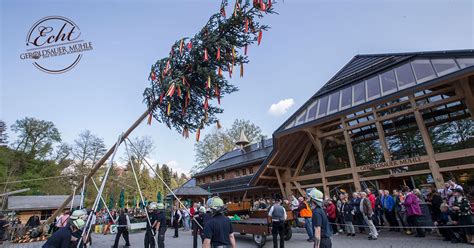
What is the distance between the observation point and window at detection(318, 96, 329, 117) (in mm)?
13198

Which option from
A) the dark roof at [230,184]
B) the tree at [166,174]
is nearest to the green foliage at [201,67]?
the dark roof at [230,184]

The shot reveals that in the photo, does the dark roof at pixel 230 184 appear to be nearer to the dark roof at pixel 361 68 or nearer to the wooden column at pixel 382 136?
the dark roof at pixel 361 68

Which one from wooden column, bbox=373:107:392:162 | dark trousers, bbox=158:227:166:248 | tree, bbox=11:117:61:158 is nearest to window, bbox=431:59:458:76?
wooden column, bbox=373:107:392:162

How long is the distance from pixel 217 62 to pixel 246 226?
6376mm

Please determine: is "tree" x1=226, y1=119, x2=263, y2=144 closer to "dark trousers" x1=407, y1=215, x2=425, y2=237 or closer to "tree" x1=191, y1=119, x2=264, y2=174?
"tree" x1=191, y1=119, x2=264, y2=174

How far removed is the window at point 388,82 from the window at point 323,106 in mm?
2925

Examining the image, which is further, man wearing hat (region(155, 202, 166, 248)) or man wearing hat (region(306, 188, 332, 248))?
man wearing hat (region(155, 202, 166, 248))

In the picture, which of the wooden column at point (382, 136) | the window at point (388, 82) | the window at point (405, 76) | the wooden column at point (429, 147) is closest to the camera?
the wooden column at point (429, 147)

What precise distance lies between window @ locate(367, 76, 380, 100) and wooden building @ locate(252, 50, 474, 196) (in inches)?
2.3

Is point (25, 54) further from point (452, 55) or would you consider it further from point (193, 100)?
point (452, 55)

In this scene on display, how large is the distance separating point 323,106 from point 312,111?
0.66 meters

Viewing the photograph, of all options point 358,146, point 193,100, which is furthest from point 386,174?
point 193,100

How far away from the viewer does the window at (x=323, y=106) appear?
43.3 feet

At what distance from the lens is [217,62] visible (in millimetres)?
6961
